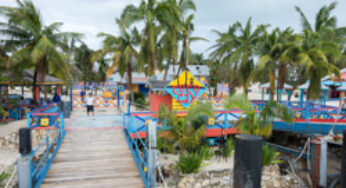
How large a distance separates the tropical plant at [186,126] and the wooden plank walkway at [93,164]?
7.16 ft

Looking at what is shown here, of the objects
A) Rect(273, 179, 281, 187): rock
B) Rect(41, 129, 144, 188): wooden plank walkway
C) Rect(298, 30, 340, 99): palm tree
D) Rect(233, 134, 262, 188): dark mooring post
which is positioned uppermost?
Rect(298, 30, 340, 99): palm tree

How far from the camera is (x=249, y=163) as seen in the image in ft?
6.38

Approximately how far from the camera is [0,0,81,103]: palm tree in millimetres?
12586

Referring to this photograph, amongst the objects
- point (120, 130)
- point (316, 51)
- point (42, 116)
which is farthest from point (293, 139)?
point (42, 116)

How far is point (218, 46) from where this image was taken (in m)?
21.4

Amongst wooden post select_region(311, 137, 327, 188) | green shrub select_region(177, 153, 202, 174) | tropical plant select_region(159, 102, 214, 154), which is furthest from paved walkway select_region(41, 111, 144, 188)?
wooden post select_region(311, 137, 327, 188)

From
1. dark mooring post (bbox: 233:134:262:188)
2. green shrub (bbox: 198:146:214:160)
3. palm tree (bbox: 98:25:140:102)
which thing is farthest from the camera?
palm tree (bbox: 98:25:140:102)

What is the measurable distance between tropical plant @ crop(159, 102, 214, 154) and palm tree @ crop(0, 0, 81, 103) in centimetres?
737

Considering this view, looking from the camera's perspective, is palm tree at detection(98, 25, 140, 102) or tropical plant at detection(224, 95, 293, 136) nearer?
tropical plant at detection(224, 95, 293, 136)

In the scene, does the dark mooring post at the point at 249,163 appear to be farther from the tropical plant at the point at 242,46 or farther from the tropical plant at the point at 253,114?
the tropical plant at the point at 242,46

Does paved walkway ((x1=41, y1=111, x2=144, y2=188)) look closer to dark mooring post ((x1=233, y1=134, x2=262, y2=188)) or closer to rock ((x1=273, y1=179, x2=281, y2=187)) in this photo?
dark mooring post ((x1=233, y1=134, x2=262, y2=188))

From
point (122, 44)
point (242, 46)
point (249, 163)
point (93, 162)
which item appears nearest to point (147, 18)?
point (122, 44)

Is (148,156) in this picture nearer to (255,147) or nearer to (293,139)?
(255,147)

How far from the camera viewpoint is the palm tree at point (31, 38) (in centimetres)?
1259
